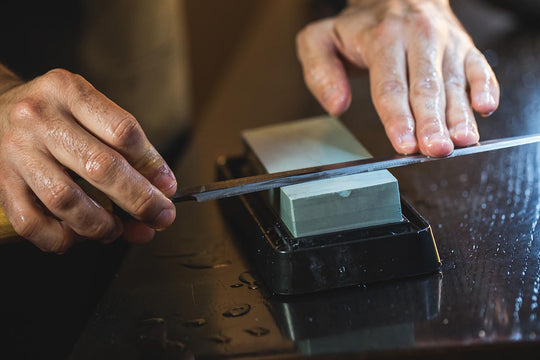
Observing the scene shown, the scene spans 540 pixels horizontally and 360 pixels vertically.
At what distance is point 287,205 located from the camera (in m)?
0.68

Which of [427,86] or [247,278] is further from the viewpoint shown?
[427,86]

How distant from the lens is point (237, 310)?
0.67 metres

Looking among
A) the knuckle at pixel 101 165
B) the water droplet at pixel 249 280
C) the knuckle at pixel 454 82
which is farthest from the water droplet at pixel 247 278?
the knuckle at pixel 454 82

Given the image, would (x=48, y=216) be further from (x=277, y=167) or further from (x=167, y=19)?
(x=167, y=19)

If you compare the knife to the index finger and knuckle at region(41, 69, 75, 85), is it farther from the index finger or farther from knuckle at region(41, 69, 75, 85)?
knuckle at region(41, 69, 75, 85)

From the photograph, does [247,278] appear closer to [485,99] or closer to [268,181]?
[268,181]

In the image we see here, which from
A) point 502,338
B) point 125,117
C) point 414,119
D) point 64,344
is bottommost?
point 64,344

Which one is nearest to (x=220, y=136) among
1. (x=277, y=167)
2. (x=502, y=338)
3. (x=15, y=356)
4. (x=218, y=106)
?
(x=218, y=106)

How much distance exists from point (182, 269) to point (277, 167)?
19cm

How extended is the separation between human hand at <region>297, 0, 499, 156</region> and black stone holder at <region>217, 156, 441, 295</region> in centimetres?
15

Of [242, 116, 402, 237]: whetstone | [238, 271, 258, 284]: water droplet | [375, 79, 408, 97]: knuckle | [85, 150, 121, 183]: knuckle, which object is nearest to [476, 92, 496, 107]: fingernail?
[375, 79, 408, 97]: knuckle

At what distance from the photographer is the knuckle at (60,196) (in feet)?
2.27

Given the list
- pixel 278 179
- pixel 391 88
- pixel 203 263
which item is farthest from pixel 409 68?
pixel 203 263

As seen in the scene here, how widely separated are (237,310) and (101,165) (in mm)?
227
